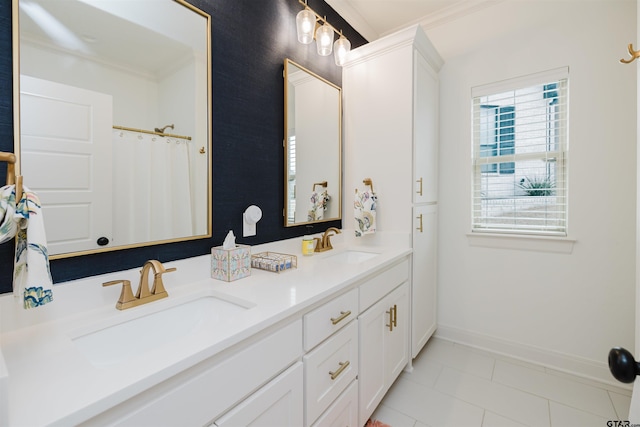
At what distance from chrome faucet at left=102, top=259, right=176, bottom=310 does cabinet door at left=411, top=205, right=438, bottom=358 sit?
1.59m

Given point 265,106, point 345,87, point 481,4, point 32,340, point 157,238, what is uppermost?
point 481,4

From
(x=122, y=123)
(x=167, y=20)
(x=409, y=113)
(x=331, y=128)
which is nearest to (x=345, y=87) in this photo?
(x=331, y=128)

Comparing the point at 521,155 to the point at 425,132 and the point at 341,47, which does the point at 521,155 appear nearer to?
the point at 425,132

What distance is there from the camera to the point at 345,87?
2.31 meters

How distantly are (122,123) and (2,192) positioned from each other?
19.8 inches

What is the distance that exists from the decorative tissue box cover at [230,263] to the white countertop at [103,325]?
39 millimetres

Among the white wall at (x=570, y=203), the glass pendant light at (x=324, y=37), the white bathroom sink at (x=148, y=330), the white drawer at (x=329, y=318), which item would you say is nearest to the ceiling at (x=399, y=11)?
the white wall at (x=570, y=203)

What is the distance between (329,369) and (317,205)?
3.69ft

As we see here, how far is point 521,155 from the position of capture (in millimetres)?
2209

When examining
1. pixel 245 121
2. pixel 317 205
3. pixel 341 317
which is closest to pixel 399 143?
pixel 317 205

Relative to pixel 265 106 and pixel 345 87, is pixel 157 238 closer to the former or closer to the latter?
pixel 265 106

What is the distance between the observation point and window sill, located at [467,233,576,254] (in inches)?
80.7

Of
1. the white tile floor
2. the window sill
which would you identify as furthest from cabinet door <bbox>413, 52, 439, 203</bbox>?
the white tile floor

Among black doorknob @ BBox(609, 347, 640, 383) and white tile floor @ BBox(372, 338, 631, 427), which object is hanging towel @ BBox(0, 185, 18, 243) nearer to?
black doorknob @ BBox(609, 347, 640, 383)
